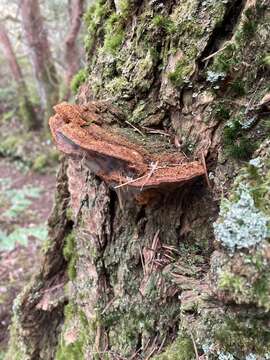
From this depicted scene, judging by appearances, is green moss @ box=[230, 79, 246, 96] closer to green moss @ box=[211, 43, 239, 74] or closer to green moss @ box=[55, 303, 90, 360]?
green moss @ box=[211, 43, 239, 74]

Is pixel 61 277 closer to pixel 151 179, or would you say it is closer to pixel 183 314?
pixel 183 314

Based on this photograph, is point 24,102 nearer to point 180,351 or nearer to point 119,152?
point 119,152

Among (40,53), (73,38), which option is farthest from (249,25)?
(40,53)

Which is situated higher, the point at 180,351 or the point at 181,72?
the point at 181,72

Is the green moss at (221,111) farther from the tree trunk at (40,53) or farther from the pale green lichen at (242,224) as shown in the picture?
the tree trunk at (40,53)

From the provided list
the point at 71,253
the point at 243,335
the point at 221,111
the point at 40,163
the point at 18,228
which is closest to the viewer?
the point at 243,335

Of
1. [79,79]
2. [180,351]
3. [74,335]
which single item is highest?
[79,79]

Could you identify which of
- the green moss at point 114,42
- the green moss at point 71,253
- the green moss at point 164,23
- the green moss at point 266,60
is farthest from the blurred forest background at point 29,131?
the green moss at point 266,60
